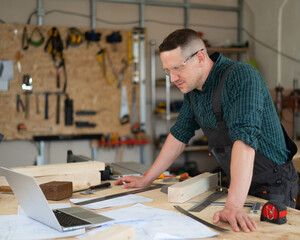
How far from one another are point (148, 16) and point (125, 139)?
185cm

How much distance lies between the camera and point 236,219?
4.21 feet

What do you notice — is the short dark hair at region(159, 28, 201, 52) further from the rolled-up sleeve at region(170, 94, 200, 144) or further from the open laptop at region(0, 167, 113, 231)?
the open laptop at region(0, 167, 113, 231)

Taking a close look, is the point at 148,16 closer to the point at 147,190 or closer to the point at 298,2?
the point at 298,2

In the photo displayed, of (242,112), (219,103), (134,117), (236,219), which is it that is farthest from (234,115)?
(134,117)

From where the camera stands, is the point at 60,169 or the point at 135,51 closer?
the point at 60,169

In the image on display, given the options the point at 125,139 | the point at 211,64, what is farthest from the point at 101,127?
the point at 211,64

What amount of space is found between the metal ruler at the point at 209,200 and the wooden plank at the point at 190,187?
0.19 feet

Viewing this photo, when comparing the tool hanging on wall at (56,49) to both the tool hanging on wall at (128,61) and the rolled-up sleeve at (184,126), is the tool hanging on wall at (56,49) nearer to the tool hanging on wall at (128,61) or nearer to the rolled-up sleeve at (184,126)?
the tool hanging on wall at (128,61)

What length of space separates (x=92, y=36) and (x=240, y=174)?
3.92 m

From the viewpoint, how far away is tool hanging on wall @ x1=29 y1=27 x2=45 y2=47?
4.86 metres

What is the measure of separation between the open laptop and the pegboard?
352 cm

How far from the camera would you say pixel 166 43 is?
1784mm

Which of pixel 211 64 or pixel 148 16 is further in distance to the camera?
pixel 148 16

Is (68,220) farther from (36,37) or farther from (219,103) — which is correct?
(36,37)
